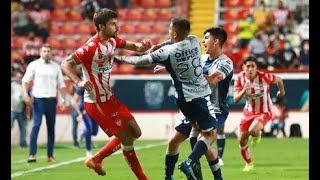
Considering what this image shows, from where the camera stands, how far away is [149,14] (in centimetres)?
3550

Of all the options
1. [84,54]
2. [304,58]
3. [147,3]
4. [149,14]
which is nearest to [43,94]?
[84,54]

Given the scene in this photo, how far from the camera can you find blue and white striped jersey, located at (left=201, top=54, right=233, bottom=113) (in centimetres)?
1390

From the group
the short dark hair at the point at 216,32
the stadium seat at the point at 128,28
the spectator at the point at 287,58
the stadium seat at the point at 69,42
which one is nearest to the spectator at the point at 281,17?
the spectator at the point at 287,58

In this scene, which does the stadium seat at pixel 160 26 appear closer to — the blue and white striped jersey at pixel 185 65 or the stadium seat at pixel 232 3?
the stadium seat at pixel 232 3

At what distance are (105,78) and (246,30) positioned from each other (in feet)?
63.7

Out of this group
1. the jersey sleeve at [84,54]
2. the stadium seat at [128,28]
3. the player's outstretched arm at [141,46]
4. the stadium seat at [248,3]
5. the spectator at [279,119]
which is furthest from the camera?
the stadium seat at [128,28]

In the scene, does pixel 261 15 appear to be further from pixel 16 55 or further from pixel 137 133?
pixel 137 133

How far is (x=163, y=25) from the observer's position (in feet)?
114

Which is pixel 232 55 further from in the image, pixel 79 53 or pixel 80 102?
pixel 79 53

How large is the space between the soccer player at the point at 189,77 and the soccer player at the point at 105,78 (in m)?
0.58

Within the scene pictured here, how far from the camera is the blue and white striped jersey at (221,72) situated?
13.9m

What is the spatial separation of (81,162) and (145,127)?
375 inches

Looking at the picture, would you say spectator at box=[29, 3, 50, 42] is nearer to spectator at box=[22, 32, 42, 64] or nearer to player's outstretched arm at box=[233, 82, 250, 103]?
spectator at box=[22, 32, 42, 64]
